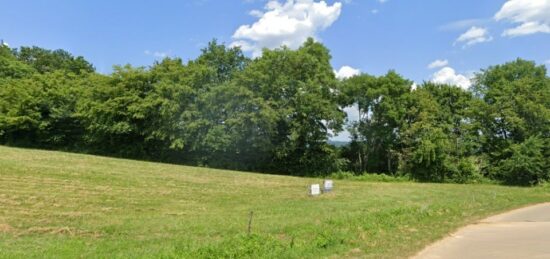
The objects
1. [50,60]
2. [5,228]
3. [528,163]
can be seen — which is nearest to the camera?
[5,228]

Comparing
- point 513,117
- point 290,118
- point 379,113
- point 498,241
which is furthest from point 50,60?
point 498,241

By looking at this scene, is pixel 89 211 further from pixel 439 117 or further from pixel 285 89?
pixel 439 117

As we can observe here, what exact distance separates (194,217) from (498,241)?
349 inches

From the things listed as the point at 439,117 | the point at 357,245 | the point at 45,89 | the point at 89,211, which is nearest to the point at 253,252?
the point at 357,245

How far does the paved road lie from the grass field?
509 mm

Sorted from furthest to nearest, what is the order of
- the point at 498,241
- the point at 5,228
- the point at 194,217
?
the point at 194,217
the point at 5,228
the point at 498,241

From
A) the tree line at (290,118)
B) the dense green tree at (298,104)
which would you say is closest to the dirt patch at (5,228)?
the tree line at (290,118)

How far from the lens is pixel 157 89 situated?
43.5 m

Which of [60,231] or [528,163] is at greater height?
[528,163]

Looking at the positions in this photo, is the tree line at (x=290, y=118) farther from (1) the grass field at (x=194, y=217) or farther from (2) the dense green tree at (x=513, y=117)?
(1) the grass field at (x=194, y=217)

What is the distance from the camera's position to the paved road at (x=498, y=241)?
9701 millimetres

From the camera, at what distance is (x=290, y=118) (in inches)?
1746

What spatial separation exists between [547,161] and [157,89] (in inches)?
1424

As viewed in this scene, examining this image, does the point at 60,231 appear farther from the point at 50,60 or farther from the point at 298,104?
the point at 50,60
